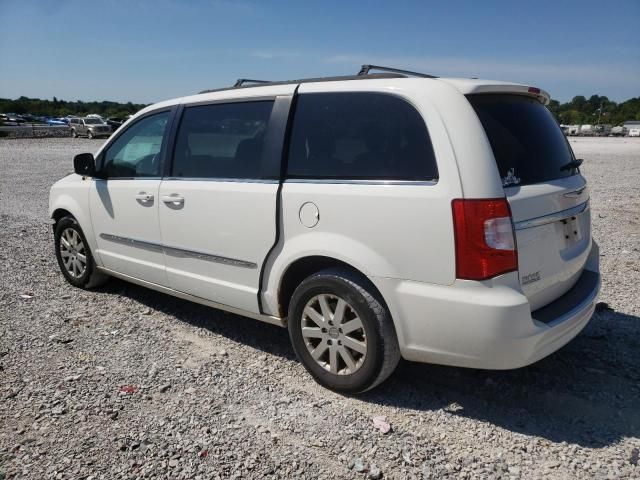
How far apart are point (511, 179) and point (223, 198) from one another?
1887 millimetres

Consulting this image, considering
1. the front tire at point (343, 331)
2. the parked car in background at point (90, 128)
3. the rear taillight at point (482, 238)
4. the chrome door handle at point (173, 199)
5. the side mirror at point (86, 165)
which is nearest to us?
the rear taillight at point (482, 238)

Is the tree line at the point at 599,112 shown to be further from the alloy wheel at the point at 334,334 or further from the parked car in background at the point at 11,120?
the alloy wheel at the point at 334,334

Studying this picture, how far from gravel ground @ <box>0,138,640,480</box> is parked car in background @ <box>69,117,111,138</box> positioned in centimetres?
4095

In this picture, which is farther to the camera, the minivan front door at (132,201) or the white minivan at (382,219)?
the minivan front door at (132,201)

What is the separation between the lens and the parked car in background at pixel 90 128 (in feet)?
139

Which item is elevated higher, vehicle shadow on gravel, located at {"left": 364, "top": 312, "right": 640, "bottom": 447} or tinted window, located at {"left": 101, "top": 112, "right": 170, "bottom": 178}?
tinted window, located at {"left": 101, "top": 112, "right": 170, "bottom": 178}

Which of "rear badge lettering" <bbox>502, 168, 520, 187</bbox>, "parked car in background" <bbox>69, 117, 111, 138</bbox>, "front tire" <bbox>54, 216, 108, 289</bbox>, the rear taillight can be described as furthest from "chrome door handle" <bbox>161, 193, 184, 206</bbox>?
"parked car in background" <bbox>69, 117, 111, 138</bbox>

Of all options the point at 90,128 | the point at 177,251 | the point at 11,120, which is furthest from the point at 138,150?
the point at 11,120

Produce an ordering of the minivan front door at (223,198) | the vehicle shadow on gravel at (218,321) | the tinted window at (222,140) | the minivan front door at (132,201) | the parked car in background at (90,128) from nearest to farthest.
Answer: the minivan front door at (223,198)
the tinted window at (222,140)
the vehicle shadow on gravel at (218,321)
the minivan front door at (132,201)
the parked car in background at (90,128)

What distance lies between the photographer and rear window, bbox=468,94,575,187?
117 inches

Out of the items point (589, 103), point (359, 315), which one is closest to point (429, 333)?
point (359, 315)

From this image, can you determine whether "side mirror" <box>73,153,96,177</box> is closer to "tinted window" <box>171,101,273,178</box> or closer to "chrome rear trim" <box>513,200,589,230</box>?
"tinted window" <box>171,101,273,178</box>

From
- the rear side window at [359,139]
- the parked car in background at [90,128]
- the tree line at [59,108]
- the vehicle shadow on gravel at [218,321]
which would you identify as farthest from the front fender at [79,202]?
the tree line at [59,108]

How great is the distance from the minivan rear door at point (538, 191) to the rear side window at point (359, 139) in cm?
38
